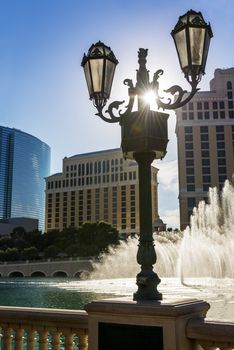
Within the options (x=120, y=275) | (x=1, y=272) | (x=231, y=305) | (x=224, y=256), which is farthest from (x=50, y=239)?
(x=231, y=305)

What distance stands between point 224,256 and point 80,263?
1392 inches

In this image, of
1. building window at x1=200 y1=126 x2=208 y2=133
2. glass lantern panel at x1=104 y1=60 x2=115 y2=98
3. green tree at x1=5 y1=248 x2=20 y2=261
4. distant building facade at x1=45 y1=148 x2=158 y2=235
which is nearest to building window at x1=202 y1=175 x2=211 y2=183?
building window at x1=200 y1=126 x2=208 y2=133

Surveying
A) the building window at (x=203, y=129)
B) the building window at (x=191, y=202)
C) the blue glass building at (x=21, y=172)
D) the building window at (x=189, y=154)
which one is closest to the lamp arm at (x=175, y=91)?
the building window at (x=191, y=202)

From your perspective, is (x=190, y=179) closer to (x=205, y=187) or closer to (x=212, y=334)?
(x=205, y=187)

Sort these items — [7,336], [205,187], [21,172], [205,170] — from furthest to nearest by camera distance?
1. [21,172]
2. [205,170]
3. [205,187]
4. [7,336]

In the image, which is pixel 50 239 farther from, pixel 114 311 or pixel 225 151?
pixel 114 311

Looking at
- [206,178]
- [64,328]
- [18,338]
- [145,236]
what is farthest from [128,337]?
[206,178]

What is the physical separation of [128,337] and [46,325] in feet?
4.25

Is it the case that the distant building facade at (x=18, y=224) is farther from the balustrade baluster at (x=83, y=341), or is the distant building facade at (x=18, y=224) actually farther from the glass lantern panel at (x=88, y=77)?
the balustrade baluster at (x=83, y=341)

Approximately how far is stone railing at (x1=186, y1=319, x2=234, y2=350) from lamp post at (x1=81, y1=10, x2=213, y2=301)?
57cm

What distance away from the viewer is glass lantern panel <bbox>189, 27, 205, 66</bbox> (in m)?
4.92

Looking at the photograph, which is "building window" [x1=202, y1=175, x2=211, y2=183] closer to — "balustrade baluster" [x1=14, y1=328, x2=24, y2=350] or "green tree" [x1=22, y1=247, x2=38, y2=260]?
"green tree" [x1=22, y1=247, x2=38, y2=260]

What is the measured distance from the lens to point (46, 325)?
4.84 metres

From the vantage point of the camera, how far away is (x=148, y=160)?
15.7ft
